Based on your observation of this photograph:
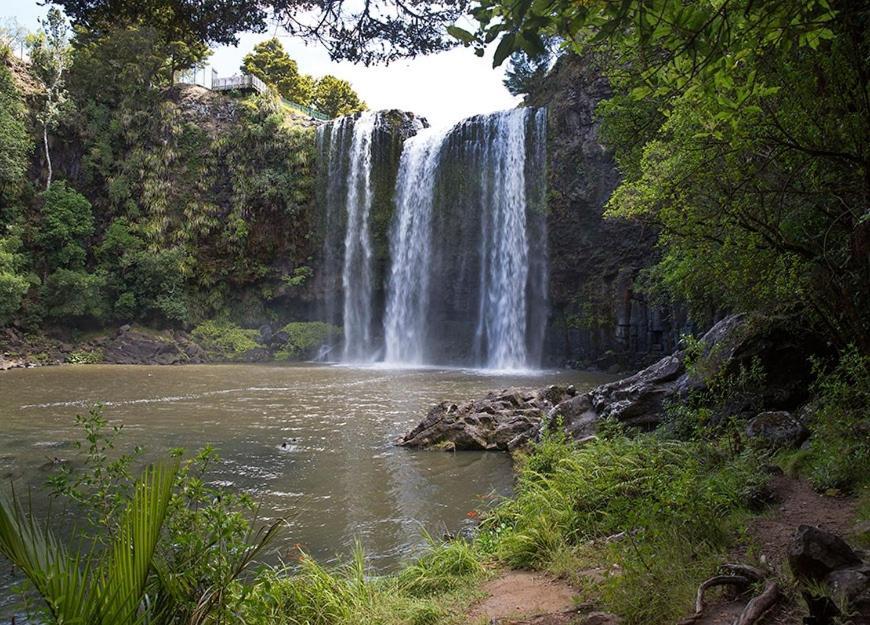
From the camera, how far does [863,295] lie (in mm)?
5594

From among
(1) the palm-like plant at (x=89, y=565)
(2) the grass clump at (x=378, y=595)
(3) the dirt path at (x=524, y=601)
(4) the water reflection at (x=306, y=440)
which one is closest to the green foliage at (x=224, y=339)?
(4) the water reflection at (x=306, y=440)

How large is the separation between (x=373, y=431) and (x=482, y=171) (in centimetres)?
1737

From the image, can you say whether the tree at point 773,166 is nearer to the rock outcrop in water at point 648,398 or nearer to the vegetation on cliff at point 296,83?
the rock outcrop in water at point 648,398

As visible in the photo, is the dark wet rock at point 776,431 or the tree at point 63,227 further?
the tree at point 63,227

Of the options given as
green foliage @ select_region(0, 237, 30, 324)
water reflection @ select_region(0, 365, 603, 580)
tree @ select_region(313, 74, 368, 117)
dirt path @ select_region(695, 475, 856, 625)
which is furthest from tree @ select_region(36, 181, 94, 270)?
dirt path @ select_region(695, 475, 856, 625)

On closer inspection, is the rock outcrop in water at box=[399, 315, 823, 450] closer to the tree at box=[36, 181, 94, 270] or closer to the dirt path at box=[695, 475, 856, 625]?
the dirt path at box=[695, 475, 856, 625]

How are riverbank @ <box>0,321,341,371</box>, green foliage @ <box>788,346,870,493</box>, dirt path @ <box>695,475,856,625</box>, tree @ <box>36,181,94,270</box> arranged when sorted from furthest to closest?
tree @ <box>36,181,94,270</box>
riverbank @ <box>0,321,341,371</box>
green foliage @ <box>788,346,870,493</box>
dirt path @ <box>695,475,856,625</box>

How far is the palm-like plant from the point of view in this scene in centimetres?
171

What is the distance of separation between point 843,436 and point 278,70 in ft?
136

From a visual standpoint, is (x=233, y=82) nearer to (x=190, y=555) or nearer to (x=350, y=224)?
(x=350, y=224)

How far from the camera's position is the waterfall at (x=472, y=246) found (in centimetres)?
2444

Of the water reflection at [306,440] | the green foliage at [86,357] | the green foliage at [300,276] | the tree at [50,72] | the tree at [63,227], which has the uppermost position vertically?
the tree at [50,72]

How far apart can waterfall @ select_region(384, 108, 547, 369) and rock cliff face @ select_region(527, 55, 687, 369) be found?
2.15 ft

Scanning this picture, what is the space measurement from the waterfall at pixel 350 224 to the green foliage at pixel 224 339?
3.81 m
